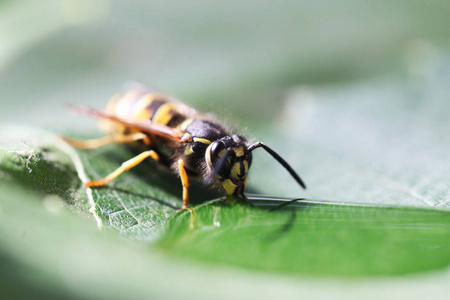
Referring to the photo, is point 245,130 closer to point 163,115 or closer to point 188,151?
point 188,151

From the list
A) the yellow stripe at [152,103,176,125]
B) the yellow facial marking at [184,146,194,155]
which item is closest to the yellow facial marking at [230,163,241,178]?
the yellow facial marking at [184,146,194,155]

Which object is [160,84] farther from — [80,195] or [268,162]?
[80,195]

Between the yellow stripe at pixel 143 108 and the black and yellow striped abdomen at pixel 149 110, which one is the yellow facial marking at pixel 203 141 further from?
the yellow stripe at pixel 143 108

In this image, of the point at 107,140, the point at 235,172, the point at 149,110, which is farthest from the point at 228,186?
the point at 107,140

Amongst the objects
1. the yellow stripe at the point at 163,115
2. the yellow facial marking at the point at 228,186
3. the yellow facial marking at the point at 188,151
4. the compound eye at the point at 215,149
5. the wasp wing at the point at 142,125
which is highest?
the yellow stripe at the point at 163,115

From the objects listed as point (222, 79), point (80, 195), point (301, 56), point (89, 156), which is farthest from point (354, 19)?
point (80, 195)

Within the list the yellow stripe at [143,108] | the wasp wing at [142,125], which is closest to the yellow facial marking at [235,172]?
the wasp wing at [142,125]
